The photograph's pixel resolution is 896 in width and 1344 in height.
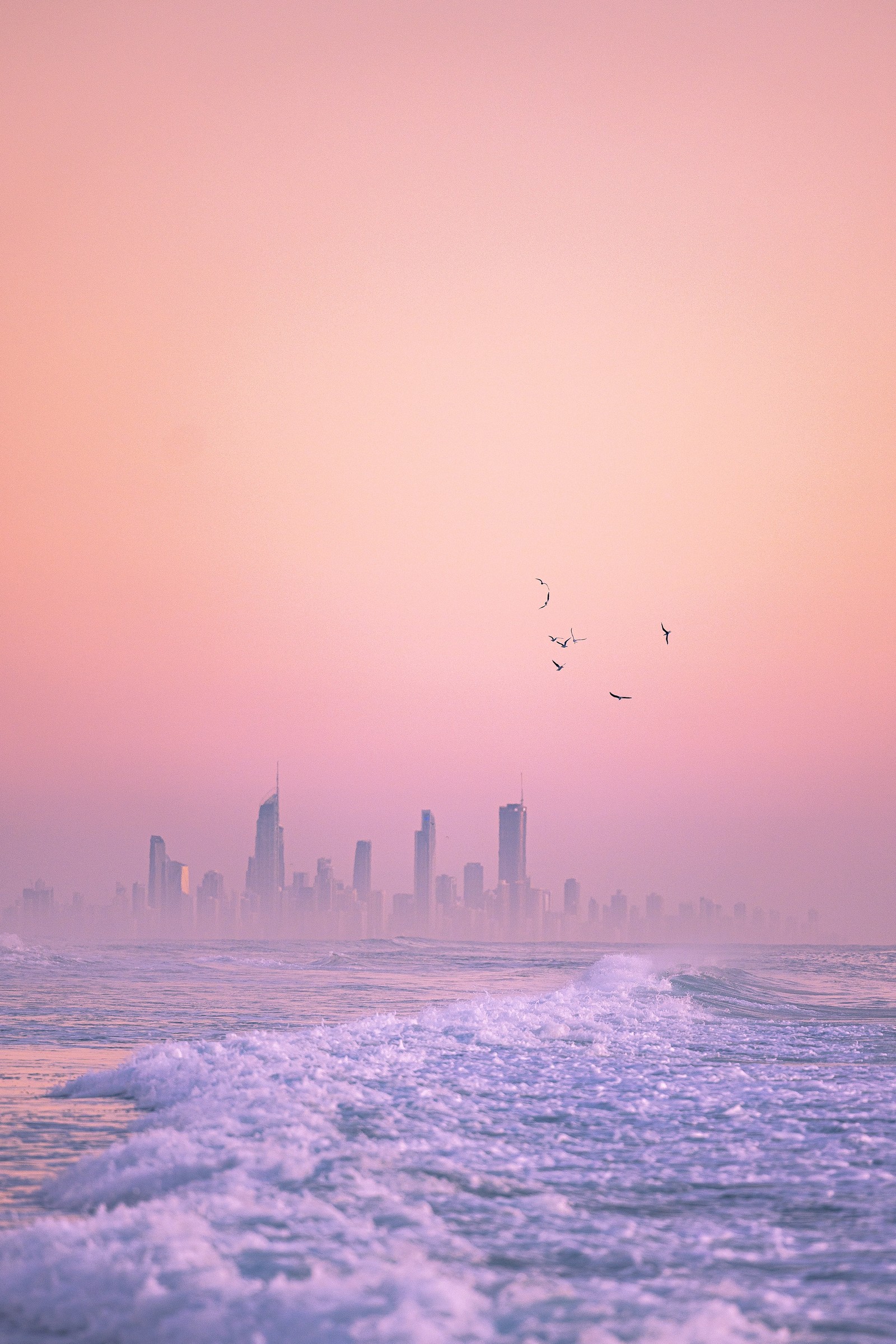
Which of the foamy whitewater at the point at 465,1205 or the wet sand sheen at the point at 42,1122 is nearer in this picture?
the foamy whitewater at the point at 465,1205

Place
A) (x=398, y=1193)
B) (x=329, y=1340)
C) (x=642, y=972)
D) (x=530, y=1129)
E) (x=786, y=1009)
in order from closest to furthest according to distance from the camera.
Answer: (x=329, y=1340) < (x=398, y=1193) < (x=530, y=1129) < (x=786, y=1009) < (x=642, y=972)

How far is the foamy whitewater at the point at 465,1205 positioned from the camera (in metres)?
6.46

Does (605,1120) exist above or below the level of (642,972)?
above

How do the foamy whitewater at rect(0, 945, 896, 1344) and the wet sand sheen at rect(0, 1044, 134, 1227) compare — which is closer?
the foamy whitewater at rect(0, 945, 896, 1344)

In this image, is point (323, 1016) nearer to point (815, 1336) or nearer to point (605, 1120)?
point (605, 1120)

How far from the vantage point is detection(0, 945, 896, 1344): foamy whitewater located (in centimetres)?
646

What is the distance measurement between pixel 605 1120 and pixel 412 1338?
23.5 ft

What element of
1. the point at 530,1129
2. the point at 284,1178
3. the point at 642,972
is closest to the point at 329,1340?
the point at 284,1178

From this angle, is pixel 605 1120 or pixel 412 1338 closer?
pixel 412 1338

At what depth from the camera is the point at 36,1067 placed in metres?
16.5

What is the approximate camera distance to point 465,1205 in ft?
29.3

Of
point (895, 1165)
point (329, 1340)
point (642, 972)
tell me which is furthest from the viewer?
point (642, 972)

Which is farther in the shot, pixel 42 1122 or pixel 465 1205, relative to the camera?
pixel 42 1122

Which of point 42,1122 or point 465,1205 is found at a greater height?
point 465,1205
